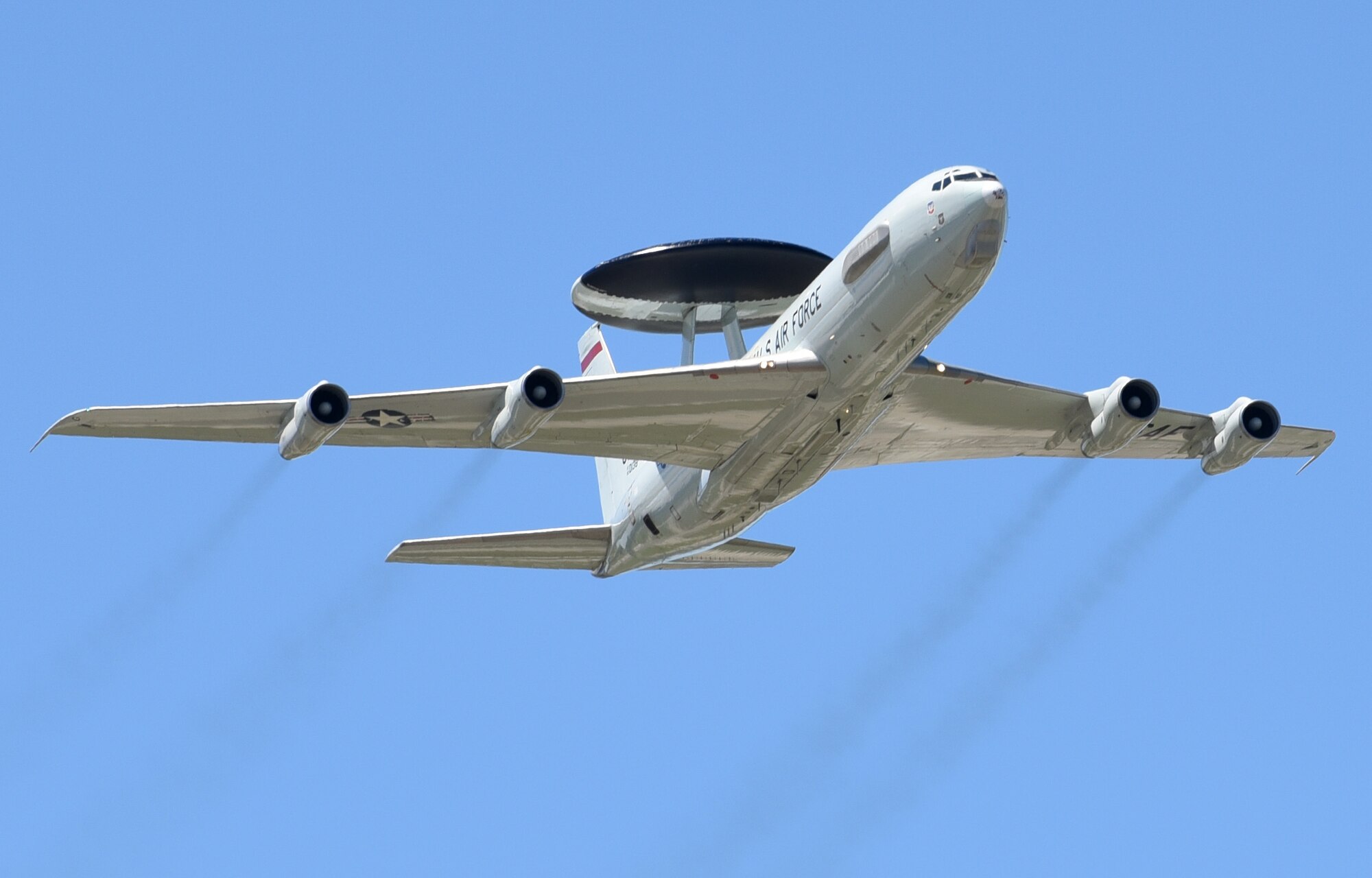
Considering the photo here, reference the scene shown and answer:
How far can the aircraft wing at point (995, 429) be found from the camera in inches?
1993

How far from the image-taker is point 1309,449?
5497 cm

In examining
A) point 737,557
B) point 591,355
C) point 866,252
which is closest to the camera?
point 866,252

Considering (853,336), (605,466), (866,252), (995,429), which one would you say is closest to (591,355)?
(605,466)

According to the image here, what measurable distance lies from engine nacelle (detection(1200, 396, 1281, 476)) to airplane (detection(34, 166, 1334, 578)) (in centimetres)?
5

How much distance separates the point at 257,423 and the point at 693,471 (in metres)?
10.9

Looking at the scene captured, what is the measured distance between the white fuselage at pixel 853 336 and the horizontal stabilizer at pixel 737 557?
303 centimetres

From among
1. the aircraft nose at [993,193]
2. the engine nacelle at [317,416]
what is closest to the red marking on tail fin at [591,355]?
the engine nacelle at [317,416]

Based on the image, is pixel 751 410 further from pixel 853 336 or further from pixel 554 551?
pixel 554 551

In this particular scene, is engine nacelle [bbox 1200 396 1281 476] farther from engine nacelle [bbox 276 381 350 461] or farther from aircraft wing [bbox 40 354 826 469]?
engine nacelle [bbox 276 381 350 461]

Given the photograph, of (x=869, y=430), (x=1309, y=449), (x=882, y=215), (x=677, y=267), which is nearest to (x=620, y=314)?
(x=677, y=267)

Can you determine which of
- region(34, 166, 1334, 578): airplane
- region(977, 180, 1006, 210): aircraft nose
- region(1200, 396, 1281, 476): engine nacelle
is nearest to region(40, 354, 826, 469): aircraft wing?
region(34, 166, 1334, 578): airplane

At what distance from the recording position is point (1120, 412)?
50375 mm

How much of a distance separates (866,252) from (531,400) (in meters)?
7.51

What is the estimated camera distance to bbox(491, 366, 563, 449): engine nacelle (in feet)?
146
